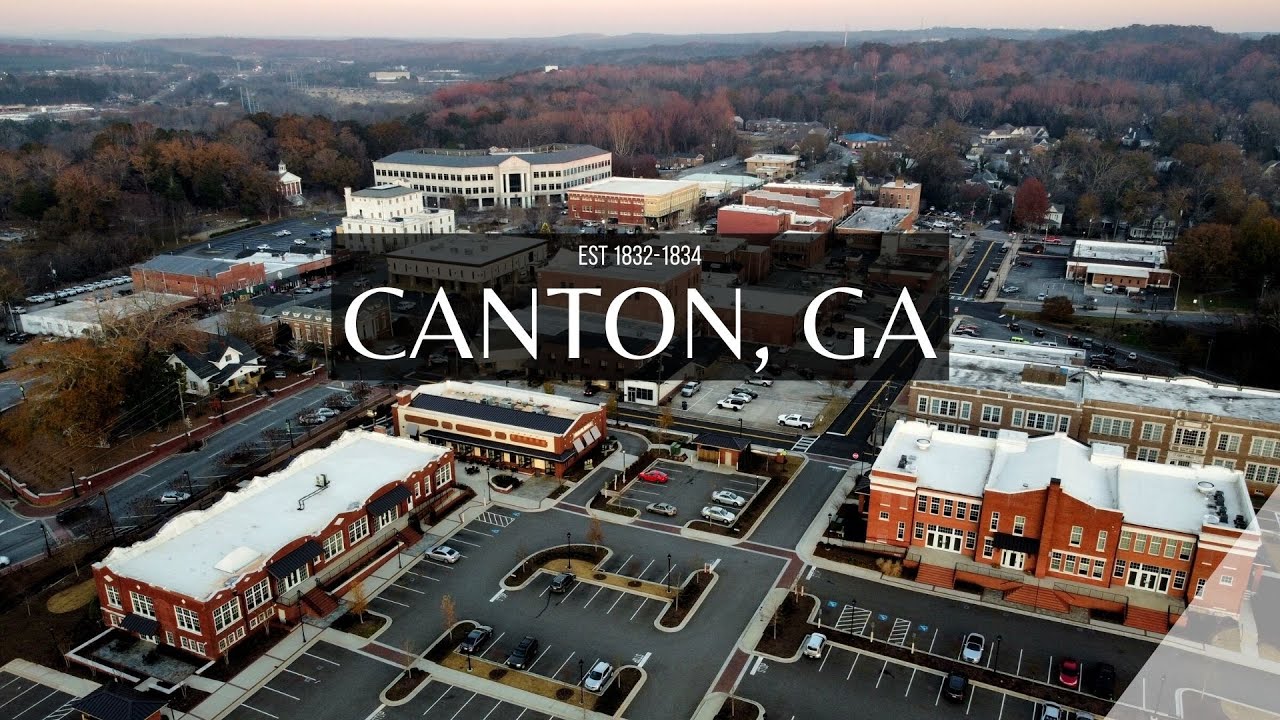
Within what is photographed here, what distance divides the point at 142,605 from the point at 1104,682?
81.0ft

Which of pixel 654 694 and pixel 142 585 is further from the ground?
pixel 142 585

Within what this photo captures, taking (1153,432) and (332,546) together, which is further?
(1153,432)

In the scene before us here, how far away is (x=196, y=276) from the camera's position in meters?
52.8

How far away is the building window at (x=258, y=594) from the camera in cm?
2274

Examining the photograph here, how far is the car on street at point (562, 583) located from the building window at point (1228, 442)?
22552 millimetres

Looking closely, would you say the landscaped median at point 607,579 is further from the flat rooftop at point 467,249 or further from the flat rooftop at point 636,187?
the flat rooftop at point 636,187

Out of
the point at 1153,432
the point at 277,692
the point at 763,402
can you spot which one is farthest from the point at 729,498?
the point at 277,692

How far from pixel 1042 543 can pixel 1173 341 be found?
29978 millimetres

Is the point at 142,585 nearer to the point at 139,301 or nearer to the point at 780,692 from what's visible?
the point at 780,692

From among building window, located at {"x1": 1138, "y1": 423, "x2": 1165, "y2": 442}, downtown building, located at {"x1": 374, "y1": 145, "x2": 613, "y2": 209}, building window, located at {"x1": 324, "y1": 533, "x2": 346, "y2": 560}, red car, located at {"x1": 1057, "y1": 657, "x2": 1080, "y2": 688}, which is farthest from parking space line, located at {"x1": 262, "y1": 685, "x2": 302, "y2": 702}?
downtown building, located at {"x1": 374, "y1": 145, "x2": 613, "y2": 209}

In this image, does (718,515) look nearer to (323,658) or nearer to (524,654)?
(524,654)

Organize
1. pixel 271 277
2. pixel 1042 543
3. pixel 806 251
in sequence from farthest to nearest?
pixel 806 251 → pixel 271 277 → pixel 1042 543

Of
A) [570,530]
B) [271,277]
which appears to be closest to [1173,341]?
[570,530]

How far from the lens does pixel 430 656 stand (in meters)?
22.2
